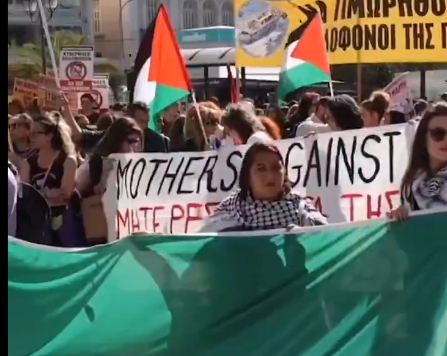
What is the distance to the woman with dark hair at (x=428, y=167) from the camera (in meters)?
4.64

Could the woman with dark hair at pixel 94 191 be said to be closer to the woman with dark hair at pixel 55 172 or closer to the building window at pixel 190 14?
the woman with dark hair at pixel 55 172

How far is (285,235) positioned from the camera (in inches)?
181

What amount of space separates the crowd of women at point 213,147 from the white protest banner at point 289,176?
0.13m

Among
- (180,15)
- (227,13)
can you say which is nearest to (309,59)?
(180,15)

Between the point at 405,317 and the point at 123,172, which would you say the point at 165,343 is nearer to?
the point at 405,317

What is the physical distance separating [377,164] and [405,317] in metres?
1.46

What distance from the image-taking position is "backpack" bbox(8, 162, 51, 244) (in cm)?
571

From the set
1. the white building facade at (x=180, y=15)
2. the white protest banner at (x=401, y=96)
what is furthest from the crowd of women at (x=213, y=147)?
the white building facade at (x=180, y=15)

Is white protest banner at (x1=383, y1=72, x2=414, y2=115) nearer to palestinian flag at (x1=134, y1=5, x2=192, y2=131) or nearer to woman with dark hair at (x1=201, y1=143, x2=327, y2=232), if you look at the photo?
palestinian flag at (x1=134, y1=5, x2=192, y2=131)

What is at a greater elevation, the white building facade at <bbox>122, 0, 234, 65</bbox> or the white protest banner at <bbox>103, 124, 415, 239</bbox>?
the white building facade at <bbox>122, 0, 234, 65</bbox>

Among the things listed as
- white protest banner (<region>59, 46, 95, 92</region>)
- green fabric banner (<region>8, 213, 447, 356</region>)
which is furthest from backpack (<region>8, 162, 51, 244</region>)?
white protest banner (<region>59, 46, 95, 92</region>)

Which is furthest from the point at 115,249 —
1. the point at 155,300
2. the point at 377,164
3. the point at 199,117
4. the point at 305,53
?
the point at 305,53

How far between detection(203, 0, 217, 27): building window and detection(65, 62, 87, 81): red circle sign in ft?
216

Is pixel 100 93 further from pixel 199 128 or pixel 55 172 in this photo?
pixel 55 172
